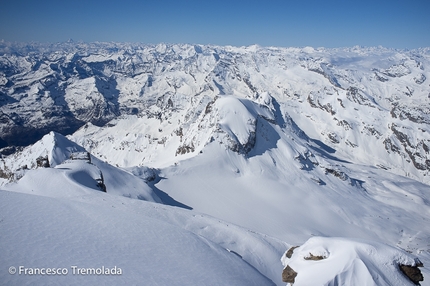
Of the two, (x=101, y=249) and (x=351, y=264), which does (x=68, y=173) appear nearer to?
(x=101, y=249)

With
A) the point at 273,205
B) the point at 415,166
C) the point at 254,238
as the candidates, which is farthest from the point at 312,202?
the point at 415,166

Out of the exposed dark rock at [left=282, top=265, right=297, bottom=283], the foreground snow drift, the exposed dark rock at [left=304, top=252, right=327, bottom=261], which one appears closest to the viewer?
the foreground snow drift

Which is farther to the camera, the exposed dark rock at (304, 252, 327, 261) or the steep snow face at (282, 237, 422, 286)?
the exposed dark rock at (304, 252, 327, 261)

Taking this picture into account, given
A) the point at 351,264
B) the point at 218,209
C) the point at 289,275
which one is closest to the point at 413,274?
the point at 351,264

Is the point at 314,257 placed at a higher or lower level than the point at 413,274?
lower

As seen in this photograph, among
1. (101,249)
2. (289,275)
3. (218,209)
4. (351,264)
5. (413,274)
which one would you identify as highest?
(351,264)

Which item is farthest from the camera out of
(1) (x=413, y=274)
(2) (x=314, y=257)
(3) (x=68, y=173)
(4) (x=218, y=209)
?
(4) (x=218, y=209)

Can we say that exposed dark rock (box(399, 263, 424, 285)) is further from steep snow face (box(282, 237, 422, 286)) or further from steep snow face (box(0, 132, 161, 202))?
steep snow face (box(0, 132, 161, 202))

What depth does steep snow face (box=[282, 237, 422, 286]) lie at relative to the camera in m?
11.3

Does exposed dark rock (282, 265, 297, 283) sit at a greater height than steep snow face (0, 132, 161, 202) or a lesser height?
greater

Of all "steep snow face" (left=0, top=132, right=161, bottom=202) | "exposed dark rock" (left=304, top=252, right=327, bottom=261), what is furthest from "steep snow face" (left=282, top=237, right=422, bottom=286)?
"steep snow face" (left=0, top=132, right=161, bottom=202)

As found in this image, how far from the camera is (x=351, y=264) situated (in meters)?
11.5

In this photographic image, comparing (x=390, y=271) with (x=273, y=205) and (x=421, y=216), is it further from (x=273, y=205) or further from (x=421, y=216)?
(x=421, y=216)

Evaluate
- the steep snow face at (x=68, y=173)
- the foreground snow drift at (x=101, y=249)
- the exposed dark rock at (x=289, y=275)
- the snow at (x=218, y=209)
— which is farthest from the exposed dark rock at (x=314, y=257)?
the steep snow face at (x=68, y=173)
